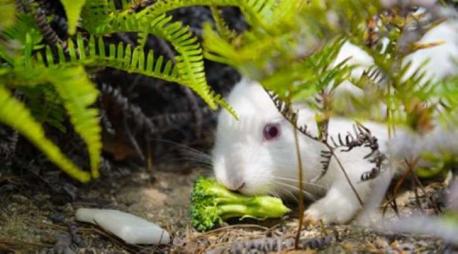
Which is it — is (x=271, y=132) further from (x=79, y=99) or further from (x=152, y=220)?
(x=79, y=99)

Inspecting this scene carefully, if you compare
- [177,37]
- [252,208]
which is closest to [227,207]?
[252,208]

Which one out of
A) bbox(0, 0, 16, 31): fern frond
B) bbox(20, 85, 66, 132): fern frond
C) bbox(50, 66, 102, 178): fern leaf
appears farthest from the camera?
bbox(20, 85, 66, 132): fern frond

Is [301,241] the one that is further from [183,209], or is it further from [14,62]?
[14,62]

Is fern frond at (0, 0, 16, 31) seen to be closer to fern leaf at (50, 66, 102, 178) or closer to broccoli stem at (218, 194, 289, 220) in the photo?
fern leaf at (50, 66, 102, 178)

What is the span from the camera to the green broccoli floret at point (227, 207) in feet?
10.1

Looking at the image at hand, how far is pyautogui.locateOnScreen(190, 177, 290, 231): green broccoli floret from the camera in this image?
10.1ft

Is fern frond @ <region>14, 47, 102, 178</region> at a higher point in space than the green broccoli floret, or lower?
higher

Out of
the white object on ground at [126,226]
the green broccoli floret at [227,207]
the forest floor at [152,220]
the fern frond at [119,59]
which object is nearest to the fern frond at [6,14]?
the fern frond at [119,59]

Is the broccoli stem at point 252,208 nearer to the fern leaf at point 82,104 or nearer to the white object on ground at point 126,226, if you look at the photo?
the white object on ground at point 126,226

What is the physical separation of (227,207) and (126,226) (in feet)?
1.51

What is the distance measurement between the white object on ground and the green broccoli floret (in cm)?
21

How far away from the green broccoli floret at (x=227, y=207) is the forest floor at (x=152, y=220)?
5cm

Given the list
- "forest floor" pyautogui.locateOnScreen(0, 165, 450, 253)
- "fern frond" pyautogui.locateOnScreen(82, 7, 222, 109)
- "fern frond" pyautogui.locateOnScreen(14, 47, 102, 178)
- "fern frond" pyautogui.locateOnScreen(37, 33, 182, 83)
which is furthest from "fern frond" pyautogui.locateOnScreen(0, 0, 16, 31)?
"forest floor" pyautogui.locateOnScreen(0, 165, 450, 253)

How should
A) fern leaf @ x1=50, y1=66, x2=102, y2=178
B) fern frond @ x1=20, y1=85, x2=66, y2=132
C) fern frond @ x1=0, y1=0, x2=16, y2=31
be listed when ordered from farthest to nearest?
1. fern frond @ x1=20, y1=85, x2=66, y2=132
2. fern frond @ x1=0, y1=0, x2=16, y2=31
3. fern leaf @ x1=50, y1=66, x2=102, y2=178
